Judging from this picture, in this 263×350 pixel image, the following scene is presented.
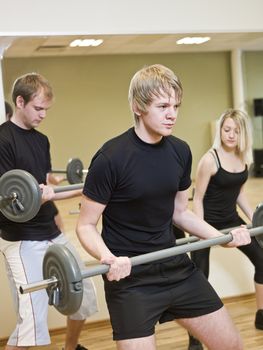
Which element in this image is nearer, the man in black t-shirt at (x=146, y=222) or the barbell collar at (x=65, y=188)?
the man in black t-shirt at (x=146, y=222)

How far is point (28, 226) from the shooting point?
8.17 feet

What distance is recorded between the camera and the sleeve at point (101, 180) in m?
1.81

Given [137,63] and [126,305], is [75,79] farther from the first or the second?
[126,305]

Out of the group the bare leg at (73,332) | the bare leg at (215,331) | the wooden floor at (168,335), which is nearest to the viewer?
the bare leg at (215,331)

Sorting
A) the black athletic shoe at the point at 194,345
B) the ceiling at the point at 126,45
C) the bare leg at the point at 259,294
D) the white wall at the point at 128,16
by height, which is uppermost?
the white wall at the point at 128,16

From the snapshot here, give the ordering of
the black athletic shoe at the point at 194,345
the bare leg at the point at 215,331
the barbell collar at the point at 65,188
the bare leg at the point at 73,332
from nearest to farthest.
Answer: the bare leg at the point at 215,331
the barbell collar at the point at 65,188
the bare leg at the point at 73,332
the black athletic shoe at the point at 194,345

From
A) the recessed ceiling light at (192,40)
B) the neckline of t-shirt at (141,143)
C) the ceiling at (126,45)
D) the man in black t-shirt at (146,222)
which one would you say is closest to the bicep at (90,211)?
the man in black t-shirt at (146,222)

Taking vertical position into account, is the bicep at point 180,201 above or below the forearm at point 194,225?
above

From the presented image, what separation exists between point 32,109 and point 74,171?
2.83 ft

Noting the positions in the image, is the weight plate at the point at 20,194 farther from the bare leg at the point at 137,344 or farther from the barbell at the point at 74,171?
the barbell at the point at 74,171

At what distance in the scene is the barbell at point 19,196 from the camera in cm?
228

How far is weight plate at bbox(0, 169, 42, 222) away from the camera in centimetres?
228

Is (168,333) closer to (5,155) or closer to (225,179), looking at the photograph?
(225,179)

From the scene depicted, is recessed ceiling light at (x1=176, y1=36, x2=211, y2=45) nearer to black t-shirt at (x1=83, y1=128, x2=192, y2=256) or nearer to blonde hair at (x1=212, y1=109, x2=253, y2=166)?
blonde hair at (x1=212, y1=109, x2=253, y2=166)
